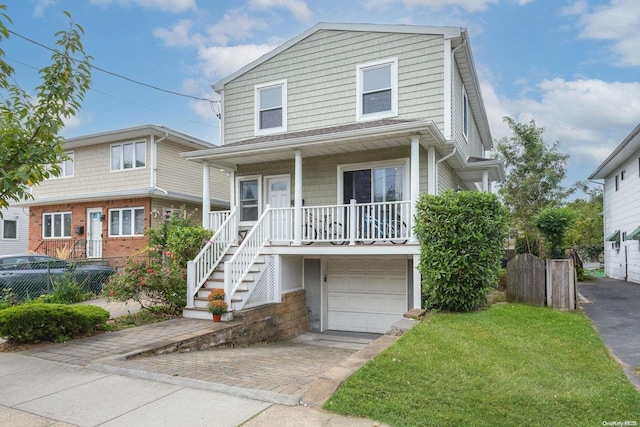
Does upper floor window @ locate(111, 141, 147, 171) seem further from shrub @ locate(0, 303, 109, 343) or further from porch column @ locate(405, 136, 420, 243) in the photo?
porch column @ locate(405, 136, 420, 243)

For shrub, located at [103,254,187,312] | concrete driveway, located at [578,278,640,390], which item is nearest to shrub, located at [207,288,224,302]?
shrub, located at [103,254,187,312]

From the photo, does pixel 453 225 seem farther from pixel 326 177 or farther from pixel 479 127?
pixel 479 127

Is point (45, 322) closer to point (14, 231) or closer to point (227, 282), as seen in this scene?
point (227, 282)

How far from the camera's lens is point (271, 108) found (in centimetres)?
1368

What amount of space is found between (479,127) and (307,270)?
10.4 meters

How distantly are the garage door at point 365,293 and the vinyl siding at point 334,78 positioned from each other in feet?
13.1

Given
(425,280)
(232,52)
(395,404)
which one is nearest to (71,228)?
(232,52)

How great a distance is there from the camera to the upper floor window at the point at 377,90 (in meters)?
11.9

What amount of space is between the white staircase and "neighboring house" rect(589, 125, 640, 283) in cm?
1194

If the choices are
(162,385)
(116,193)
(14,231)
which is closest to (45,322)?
(162,385)

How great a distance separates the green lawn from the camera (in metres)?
3.96

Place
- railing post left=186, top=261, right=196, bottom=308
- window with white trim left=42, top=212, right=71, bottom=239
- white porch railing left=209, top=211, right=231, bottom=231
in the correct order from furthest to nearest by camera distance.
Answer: window with white trim left=42, top=212, right=71, bottom=239, white porch railing left=209, top=211, right=231, bottom=231, railing post left=186, top=261, right=196, bottom=308

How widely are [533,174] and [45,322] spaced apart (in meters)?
27.2

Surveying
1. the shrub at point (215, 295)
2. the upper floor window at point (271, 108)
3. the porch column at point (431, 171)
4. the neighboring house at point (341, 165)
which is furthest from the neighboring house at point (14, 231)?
the porch column at point (431, 171)
